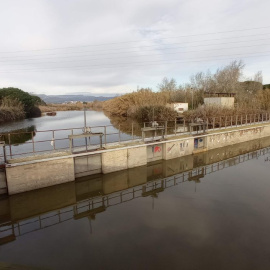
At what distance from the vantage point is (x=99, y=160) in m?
11.2

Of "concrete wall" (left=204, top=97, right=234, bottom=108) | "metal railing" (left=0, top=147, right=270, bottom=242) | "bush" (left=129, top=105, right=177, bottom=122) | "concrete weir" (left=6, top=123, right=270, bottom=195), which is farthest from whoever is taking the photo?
"bush" (left=129, top=105, right=177, bottom=122)

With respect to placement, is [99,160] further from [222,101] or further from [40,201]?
[222,101]

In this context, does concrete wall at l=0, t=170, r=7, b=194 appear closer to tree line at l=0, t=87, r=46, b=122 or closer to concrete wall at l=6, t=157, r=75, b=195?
concrete wall at l=6, t=157, r=75, b=195

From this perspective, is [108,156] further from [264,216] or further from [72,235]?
[264,216]

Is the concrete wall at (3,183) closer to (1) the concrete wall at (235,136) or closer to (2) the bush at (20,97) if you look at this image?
(1) the concrete wall at (235,136)

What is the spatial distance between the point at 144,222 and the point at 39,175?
16.1 ft

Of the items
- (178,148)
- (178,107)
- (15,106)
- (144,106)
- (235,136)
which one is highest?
(15,106)

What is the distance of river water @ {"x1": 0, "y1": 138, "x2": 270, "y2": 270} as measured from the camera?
5.66 m

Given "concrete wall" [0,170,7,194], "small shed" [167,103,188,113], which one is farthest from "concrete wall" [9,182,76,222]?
"small shed" [167,103,188,113]

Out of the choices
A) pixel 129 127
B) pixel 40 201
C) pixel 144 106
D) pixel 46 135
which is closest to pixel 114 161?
pixel 40 201

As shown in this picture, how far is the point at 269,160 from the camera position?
13.9m

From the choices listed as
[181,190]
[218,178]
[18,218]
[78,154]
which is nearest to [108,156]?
[78,154]

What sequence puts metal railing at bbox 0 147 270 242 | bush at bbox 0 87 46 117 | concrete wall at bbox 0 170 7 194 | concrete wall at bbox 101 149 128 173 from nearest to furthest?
1. metal railing at bbox 0 147 270 242
2. concrete wall at bbox 0 170 7 194
3. concrete wall at bbox 101 149 128 173
4. bush at bbox 0 87 46 117

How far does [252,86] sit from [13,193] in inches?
1750
